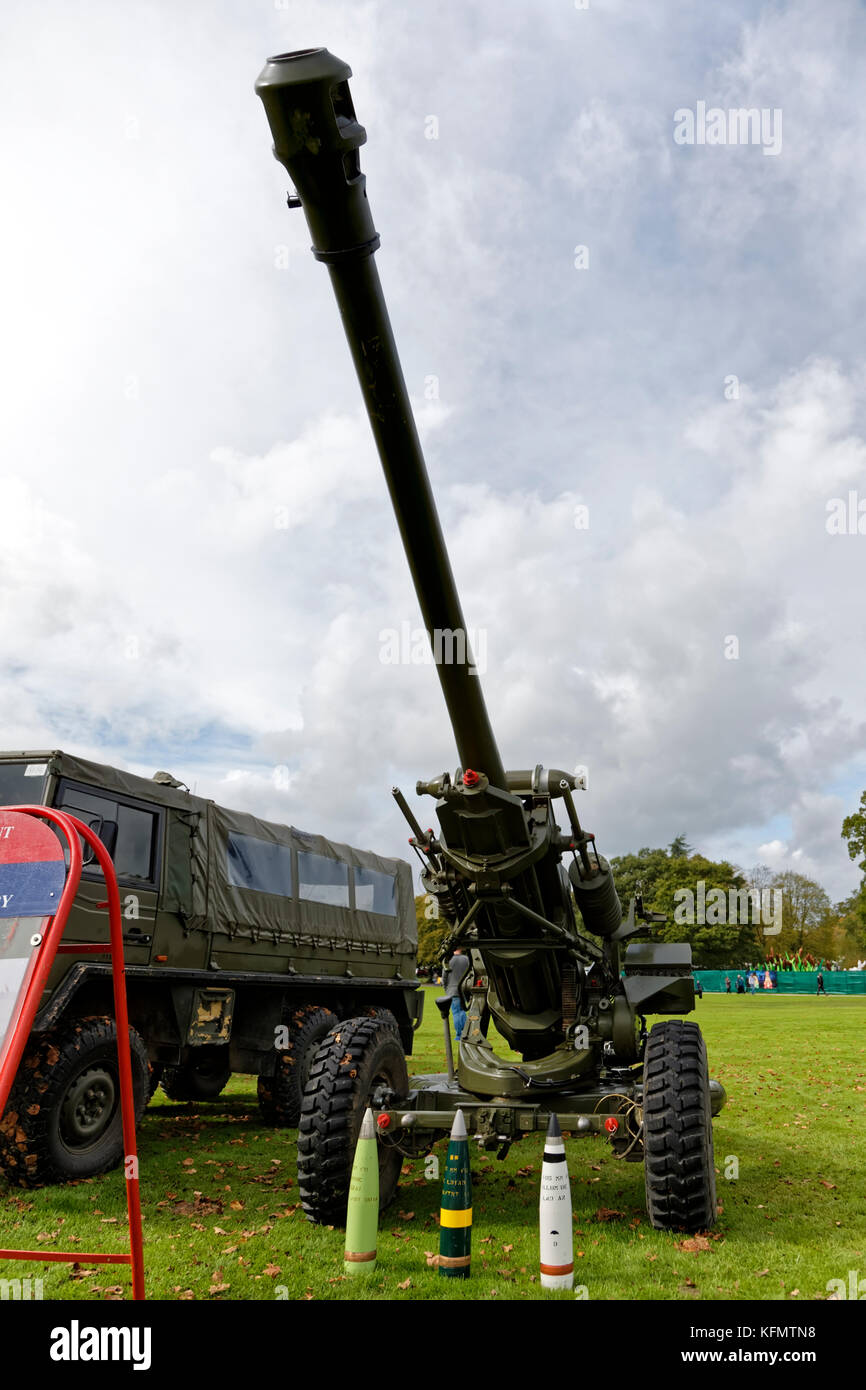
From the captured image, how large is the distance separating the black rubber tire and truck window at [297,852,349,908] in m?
3.73

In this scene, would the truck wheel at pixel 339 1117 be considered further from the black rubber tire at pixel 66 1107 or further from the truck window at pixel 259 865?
the truck window at pixel 259 865

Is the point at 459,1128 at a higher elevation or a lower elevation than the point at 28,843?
lower

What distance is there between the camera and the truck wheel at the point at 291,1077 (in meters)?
10.2

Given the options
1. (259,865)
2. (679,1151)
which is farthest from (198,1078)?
(679,1151)

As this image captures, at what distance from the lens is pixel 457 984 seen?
7.75m

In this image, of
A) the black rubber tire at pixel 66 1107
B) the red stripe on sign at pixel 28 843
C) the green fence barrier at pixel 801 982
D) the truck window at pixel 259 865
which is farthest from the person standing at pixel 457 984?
the green fence barrier at pixel 801 982

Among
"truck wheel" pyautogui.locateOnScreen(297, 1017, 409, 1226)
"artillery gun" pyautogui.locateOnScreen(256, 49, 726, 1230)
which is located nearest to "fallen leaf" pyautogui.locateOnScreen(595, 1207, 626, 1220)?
"artillery gun" pyautogui.locateOnScreen(256, 49, 726, 1230)

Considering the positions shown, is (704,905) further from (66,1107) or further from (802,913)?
(66,1107)

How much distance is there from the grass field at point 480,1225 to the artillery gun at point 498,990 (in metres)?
0.43

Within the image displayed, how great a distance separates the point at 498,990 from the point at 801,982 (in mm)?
58401

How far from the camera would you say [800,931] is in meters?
78.1

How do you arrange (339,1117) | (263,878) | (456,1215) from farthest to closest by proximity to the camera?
1. (263,878)
2. (339,1117)
3. (456,1215)

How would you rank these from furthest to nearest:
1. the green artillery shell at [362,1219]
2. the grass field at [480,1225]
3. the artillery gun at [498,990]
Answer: the green artillery shell at [362,1219] → the grass field at [480,1225] → the artillery gun at [498,990]
